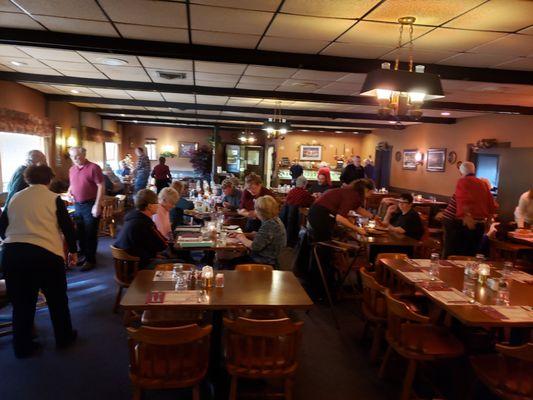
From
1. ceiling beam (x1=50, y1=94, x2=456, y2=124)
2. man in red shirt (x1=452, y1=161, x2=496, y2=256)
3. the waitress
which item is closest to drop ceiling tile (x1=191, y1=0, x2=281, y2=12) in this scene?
the waitress

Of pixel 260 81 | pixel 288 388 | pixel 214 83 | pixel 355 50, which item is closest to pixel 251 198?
pixel 260 81

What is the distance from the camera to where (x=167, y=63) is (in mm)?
5109

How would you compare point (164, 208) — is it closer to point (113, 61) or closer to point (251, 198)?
point (251, 198)

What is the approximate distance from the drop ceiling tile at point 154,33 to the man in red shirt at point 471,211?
414 cm

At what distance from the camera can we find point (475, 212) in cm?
533

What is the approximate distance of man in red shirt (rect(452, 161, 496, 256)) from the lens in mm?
5297

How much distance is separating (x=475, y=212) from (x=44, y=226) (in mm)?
5218

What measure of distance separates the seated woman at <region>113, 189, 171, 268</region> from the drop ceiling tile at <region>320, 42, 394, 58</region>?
2.37m

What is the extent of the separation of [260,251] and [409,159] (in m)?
9.49

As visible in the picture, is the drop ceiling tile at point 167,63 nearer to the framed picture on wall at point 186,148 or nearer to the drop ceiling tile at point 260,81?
the drop ceiling tile at point 260,81

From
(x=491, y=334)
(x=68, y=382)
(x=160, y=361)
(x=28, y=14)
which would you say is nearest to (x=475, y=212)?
(x=491, y=334)

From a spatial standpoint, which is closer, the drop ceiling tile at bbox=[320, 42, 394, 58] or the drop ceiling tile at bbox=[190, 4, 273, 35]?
the drop ceiling tile at bbox=[190, 4, 273, 35]

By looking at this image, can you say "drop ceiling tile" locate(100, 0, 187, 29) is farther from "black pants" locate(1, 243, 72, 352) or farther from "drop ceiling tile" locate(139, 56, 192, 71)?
"black pants" locate(1, 243, 72, 352)

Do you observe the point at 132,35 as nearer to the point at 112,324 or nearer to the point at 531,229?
the point at 112,324
